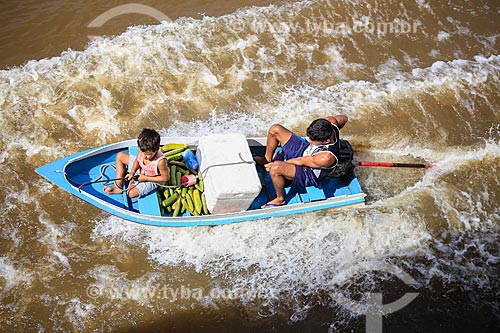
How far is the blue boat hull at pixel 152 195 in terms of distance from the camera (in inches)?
276

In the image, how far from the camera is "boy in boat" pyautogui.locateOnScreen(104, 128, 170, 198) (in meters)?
6.55

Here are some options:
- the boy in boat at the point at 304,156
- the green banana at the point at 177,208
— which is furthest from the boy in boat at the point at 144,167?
the boy in boat at the point at 304,156

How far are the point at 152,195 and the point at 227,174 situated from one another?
1184mm

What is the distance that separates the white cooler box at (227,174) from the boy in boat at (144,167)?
23.8 inches

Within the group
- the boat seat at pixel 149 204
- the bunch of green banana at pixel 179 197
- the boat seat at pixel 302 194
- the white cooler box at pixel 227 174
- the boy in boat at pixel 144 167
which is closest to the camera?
the boy in boat at pixel 144 167

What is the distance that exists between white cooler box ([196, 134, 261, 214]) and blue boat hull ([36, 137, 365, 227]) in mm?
267

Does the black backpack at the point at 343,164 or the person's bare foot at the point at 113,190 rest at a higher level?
the person's bare foot at the point at 113,190

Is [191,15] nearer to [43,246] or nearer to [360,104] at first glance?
[360,104]

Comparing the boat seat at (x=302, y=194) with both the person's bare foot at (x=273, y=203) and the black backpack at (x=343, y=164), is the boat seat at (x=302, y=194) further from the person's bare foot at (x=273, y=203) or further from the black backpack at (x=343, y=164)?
the black backpack at (x=343, y=164)

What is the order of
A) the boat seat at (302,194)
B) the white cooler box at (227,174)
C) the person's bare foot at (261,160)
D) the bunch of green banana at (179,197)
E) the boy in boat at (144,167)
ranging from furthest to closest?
the person's bare foot at (261,160)
the boat seat at (302,194)
the bunch of green banana at (179,197)
the white cooler box at (227,174)
the boy in boat at (144,167)

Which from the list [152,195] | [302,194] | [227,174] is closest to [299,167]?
[302,194]

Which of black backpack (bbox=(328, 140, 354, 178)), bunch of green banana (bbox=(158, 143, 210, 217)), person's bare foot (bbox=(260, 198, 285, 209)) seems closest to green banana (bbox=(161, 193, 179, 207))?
bunch of green banana (bbox=(158, 143, 210, 217))

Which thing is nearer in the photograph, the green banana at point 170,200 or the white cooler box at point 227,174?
the white cooler box at point 227,174

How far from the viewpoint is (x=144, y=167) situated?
690 cm
